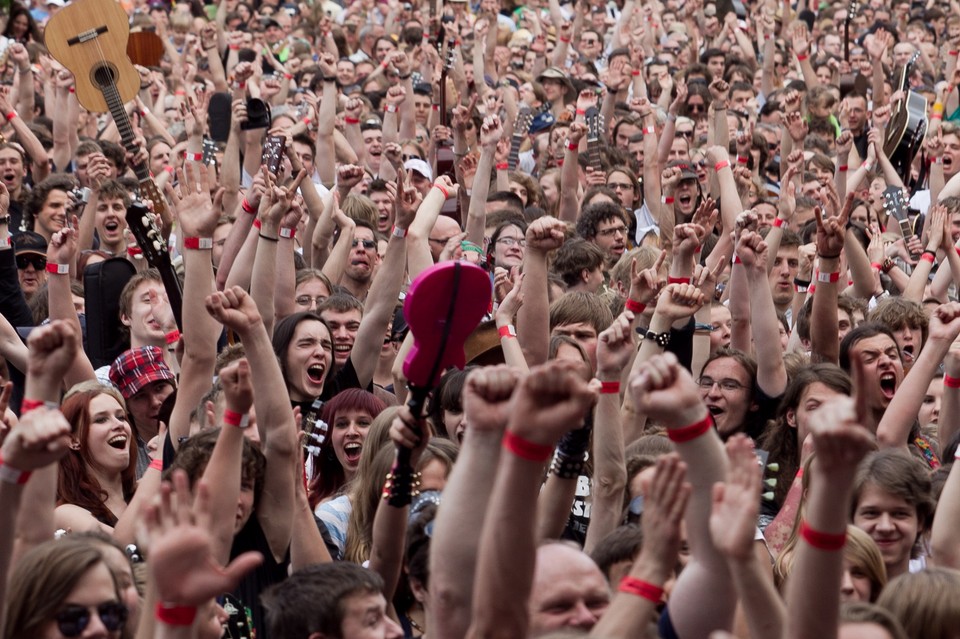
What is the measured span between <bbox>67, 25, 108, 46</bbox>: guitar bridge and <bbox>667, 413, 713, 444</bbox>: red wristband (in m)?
6.87

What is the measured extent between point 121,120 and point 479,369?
20.4 feet

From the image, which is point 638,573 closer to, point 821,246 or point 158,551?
point 158,551

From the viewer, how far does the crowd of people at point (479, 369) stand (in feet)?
10.4

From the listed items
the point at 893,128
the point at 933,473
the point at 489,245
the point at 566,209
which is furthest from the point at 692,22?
the point at 933,473

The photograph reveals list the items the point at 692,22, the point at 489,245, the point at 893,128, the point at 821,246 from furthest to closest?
the point at 692,22 < the point at 893,128 < the point at 489,245 < the point at 821,246

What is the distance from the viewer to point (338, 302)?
6863mm

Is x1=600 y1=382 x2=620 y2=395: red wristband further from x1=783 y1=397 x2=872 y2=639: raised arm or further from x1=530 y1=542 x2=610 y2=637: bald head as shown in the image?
x1=783 y1=397 x2=872 y2=639: raised arm

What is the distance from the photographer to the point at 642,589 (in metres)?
3.15

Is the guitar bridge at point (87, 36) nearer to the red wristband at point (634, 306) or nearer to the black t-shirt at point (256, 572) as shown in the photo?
the red wristband at point (634, 306)

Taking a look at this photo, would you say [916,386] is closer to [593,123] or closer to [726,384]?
[726,384]

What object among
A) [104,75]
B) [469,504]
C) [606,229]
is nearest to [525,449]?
[469,504]

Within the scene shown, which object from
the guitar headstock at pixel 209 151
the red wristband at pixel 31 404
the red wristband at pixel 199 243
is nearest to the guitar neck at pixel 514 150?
the guitar headstock at pixel 209 151

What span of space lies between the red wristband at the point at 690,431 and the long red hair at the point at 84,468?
259cm

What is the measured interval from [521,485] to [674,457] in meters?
0.42
